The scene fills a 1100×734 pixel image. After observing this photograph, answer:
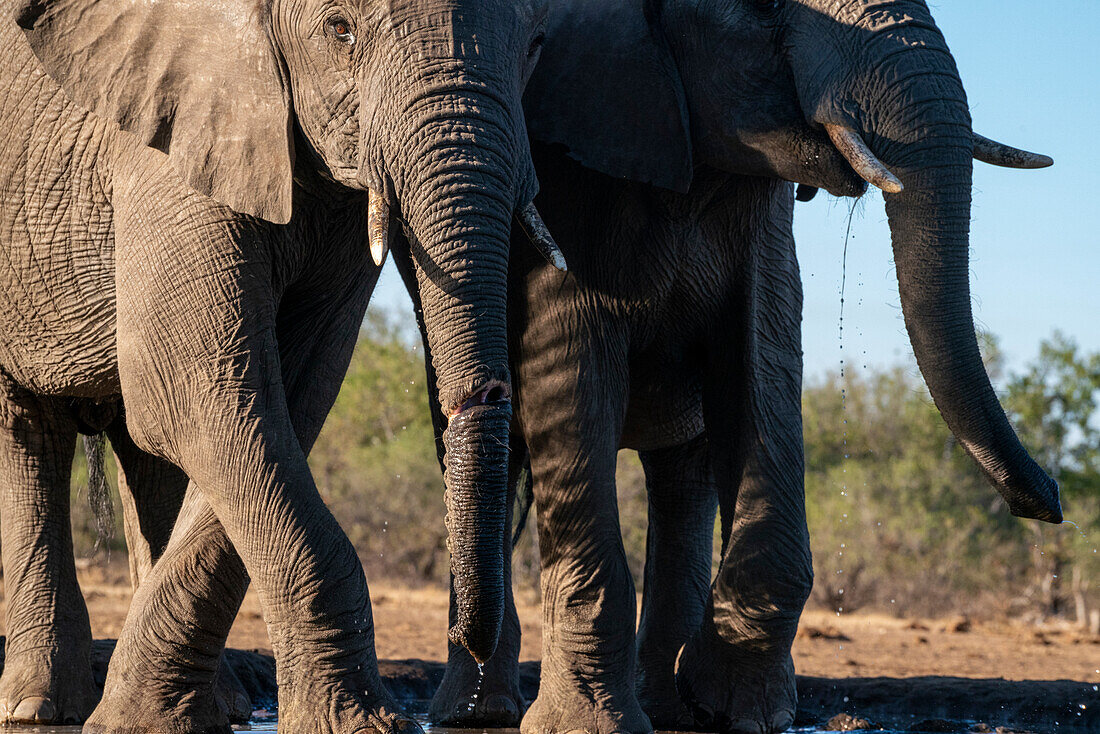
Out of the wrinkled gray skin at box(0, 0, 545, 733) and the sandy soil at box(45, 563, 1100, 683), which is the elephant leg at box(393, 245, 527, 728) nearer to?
the wrinkled gray skin at box(0, 0, 545, 733)

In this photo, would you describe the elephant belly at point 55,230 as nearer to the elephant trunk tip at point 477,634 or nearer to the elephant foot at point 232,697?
the elephant foot at point 232,697

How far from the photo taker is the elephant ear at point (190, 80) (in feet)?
14.3

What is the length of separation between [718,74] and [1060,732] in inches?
123

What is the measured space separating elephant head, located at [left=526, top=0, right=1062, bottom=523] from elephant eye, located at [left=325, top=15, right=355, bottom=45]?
44.4 inches

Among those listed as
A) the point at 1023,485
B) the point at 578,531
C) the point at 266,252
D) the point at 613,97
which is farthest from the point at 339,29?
the point at 1023,485

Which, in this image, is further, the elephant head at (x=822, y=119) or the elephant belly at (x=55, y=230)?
the elephant belly at (x=55, y=230)

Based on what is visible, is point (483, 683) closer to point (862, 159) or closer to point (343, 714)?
point (343, 714)

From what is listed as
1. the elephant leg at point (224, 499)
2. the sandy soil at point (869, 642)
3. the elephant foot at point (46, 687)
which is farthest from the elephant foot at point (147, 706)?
the sandy soil at point (869, 642)

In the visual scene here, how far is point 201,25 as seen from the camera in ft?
14.7

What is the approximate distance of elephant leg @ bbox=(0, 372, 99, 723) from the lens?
574 centimetres

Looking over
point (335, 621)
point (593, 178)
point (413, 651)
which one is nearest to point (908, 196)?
point (593, 178)

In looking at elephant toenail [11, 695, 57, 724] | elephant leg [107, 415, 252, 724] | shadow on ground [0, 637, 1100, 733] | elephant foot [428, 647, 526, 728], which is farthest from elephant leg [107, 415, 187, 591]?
elephant foot [428, 647, 526, 728]

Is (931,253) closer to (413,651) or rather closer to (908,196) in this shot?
(908,196)

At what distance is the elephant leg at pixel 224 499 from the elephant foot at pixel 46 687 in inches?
47.1
